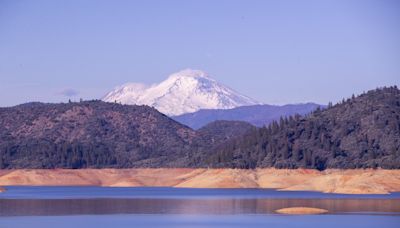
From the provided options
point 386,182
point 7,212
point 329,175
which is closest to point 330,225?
A: point 7,212

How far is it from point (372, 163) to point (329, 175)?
924 centimetres

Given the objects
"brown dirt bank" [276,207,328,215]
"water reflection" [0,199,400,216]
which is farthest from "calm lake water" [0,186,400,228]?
"brown dirt bank" [276,207,328,215]

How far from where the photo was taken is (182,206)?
411 ft

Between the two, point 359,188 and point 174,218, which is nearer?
point 174,218

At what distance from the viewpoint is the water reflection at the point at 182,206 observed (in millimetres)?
113544

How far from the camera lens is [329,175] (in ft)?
619

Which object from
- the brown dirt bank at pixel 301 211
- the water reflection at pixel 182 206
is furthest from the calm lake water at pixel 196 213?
the brown dirt bank at pixel 301 211

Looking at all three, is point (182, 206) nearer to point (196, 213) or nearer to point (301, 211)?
point (196, 213)

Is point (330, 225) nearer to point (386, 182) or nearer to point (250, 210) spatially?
point (250, 210)

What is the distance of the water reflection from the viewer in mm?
113544

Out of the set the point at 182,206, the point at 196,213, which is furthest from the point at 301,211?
the point at 182,206

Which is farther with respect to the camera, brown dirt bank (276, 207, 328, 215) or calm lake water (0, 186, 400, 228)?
brown dirt bank (276, 207, 328, 215)

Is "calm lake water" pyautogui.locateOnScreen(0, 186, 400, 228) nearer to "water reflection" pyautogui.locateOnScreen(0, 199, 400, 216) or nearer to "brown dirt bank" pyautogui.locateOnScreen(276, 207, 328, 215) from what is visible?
"water reflection" pyautogui.locateOnScreen(0, 199, 400, 216)

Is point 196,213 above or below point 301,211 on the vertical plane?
below
